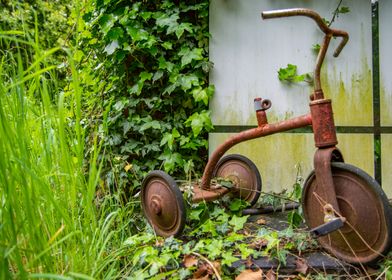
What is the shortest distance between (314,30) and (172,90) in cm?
129

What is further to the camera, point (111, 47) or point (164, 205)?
point (111, 47)

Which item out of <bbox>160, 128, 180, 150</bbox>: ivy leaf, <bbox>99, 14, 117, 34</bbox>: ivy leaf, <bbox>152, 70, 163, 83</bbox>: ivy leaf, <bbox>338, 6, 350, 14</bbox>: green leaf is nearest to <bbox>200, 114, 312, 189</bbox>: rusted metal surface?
<bbox>160, 128, 180, 150</bbox>: ivy leaf

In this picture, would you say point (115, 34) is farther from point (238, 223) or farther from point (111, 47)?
point (238, 223)

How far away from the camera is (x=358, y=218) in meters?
1.56

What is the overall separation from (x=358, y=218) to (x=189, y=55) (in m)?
1.68

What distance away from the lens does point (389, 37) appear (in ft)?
9.16

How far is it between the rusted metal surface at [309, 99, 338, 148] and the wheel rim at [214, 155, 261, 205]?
0.74 meters

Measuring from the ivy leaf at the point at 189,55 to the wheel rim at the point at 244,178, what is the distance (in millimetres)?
810

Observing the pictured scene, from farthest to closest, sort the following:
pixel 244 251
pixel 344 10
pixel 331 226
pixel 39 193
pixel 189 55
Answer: pixel 344 10 < pixel 189 55 < pixel 244 251 < pixel 331 226 < pixel 39 193

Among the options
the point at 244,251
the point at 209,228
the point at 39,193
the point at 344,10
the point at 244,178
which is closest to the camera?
the point at 39,193

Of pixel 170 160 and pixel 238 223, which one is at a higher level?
pixel 170 160

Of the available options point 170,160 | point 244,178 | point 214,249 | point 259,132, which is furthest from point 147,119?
point 214,249

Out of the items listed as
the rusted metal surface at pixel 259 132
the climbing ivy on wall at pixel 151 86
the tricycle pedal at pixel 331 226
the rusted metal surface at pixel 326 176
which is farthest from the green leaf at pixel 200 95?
the tricycle pedal at pixel 331 226

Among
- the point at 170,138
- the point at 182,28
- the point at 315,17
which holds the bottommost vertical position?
the point at 170,138
